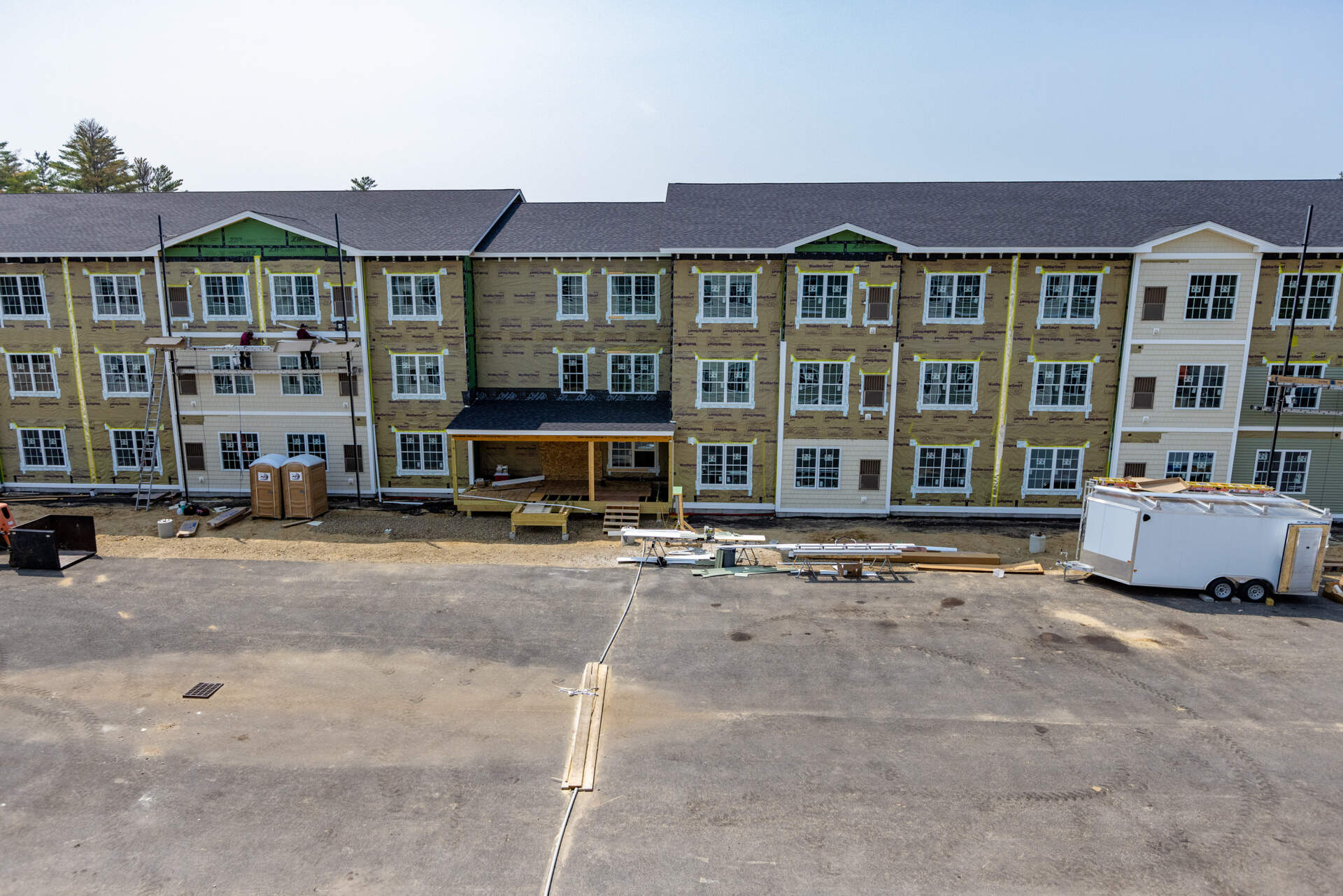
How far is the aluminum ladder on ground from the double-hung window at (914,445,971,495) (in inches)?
1202

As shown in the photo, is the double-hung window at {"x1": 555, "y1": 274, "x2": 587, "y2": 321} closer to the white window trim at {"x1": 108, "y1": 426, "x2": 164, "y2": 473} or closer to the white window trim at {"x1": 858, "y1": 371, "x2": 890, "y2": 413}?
the white window trim at {"x1": 858, "y1": 371, "x2": 890, "y2": 413}

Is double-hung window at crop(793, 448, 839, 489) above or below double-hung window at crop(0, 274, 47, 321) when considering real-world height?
below

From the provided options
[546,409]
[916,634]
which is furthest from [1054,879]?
[546,409]

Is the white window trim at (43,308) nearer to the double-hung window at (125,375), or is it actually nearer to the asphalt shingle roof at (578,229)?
the double-hung window at (125,375)

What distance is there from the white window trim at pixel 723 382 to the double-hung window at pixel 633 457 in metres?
4.13

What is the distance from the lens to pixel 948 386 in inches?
1104

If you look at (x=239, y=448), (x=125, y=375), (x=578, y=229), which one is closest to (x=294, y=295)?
(x=239, y=448)

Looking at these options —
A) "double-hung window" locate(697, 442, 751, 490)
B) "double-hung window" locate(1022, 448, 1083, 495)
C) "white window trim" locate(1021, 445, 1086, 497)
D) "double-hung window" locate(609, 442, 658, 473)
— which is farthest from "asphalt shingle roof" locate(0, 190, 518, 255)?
"double-hung window" locate(1022, 448, 1083, 495)

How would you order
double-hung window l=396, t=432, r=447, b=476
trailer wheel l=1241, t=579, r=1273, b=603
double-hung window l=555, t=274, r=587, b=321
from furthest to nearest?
→ double-hung window l=396, t=432, r=447, b=476
double-hung window l=555, t=274, r=587, b=321
trailer wheel l=1241, t=579, r=1273, b=603

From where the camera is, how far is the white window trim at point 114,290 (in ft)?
96.1

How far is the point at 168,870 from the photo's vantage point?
33.6 ft

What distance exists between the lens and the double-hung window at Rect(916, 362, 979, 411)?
27906mm

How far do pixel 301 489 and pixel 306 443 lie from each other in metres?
3.71

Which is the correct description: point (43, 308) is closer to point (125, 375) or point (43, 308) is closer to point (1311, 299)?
point (125, 375)
